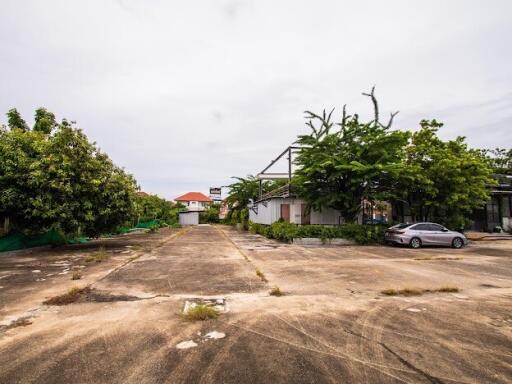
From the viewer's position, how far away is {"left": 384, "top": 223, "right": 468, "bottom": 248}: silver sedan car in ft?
51.9

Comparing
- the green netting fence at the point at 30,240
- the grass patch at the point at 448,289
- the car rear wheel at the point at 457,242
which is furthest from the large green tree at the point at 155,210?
the grass patch at the point at 448,289

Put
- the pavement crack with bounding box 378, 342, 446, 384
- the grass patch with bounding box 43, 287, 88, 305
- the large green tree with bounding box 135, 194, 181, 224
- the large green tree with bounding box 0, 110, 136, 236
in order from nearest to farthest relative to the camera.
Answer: the pavement crack with bounding box 378, 342, 446, 384 → the grass patch with bounding box 43, 287, 88, 305 → the large green tree with bounding box 0, 110, 136, 236 → the large green tree with bounding box 135, 194, 181, 224

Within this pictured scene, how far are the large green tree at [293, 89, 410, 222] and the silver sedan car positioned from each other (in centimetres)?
215

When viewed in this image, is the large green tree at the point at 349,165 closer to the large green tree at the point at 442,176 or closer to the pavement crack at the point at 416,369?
the large green tree at the point at 442,176

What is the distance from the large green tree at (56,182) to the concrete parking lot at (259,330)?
491cm

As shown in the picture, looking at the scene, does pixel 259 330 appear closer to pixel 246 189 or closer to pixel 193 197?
pixel 246 189

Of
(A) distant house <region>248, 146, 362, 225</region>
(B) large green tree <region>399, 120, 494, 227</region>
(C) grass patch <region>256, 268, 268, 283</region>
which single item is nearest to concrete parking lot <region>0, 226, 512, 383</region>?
(C) grass patch <region>256, 268, 268, 283</region>

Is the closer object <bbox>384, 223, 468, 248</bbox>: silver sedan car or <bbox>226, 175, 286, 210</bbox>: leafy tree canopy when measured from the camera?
<bbox>384, 223, 468, 248</bbox>: silver sedan car

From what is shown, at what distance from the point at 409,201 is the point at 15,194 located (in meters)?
20.1

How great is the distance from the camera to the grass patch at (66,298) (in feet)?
18.3

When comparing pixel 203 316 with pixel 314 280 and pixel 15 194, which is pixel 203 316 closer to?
pixel 314 280

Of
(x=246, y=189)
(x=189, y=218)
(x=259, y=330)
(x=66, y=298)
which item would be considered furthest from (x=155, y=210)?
(x=259, y=330)

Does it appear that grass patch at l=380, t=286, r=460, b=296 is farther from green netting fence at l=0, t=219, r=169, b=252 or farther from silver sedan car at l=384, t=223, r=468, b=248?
green netting fence at l=0, t=219, r=169, b=252

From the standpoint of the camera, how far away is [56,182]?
12.2 metres
